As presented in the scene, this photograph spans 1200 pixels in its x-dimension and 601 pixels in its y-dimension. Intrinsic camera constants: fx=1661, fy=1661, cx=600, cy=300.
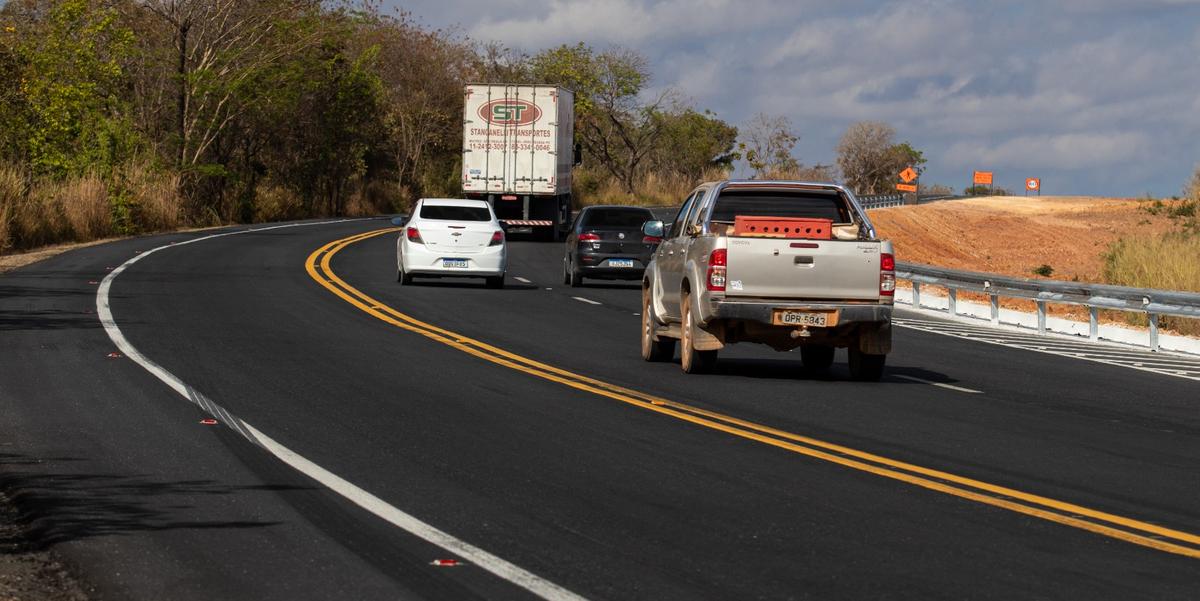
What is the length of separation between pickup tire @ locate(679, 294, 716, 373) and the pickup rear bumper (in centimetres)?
75

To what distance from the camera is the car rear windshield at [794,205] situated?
16.9 metres

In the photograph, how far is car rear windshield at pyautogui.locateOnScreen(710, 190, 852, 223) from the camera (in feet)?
55.5

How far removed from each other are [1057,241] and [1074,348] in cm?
5518

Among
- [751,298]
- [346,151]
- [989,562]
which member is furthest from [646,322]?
[346,151]

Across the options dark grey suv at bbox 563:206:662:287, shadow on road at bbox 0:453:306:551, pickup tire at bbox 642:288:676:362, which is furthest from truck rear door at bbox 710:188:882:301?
dark grey suv at bbox 563:206:662:287

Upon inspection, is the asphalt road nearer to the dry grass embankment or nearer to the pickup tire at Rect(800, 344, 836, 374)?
the pickup tire at Rect(800, 344, 836, 374)

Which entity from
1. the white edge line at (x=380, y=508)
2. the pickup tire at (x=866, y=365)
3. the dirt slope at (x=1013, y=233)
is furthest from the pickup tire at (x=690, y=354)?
the dirt slope at (x=1013, y=233)

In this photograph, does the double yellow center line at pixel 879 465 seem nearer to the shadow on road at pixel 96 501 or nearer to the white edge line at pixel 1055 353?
the shadow on road at pixel 96 501

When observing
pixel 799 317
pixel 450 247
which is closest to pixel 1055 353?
pixel 799 317

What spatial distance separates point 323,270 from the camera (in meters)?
32.5

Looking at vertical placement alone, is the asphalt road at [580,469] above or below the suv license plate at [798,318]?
below

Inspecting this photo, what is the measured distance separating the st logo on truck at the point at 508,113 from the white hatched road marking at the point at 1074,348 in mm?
22279

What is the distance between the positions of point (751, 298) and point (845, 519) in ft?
23.5

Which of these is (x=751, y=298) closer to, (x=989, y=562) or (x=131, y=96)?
(x=989, y=562)
